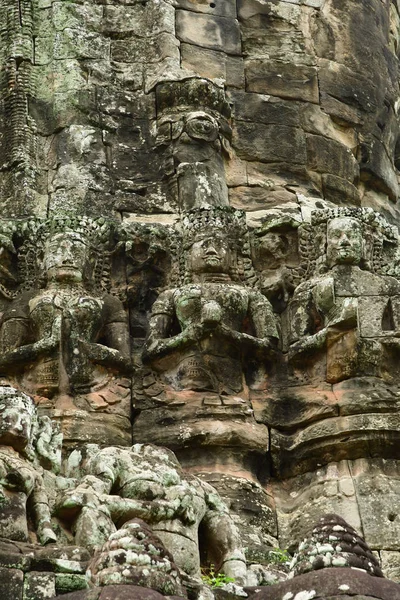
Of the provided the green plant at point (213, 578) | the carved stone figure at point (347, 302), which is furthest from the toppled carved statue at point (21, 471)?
the carved stone figure at point (347, 302)

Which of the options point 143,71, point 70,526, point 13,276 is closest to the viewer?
point 70,526

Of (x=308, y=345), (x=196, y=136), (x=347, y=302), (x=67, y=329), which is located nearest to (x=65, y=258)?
(x=67, y=329)

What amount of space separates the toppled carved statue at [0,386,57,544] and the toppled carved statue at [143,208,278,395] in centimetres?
321

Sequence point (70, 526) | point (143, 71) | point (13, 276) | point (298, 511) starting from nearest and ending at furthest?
point (70, 526) < point (298, 511) < point (13, 276) < point (143, 71)

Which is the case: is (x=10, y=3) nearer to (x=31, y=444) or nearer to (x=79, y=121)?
(x=79, y=121)

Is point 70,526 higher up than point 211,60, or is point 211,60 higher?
point 211,60

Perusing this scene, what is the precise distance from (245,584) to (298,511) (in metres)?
2.85

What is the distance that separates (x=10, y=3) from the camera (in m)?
23.5

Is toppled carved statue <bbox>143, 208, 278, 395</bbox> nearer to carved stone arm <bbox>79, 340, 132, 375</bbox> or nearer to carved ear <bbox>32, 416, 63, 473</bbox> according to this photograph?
carved stone arm <bbox>79, 340, 132, 375</bbox>

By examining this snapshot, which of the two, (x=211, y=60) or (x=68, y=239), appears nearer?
(x=68, y=239)

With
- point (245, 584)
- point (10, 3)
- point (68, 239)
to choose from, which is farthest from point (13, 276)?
point (245, 584)

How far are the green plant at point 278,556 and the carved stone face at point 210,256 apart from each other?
11.1 feet

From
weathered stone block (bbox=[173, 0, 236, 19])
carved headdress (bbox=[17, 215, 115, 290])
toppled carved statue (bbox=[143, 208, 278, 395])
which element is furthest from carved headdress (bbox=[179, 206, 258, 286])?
weathered stone block (bbox=[173, 0, 236, 19])

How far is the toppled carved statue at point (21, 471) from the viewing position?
16.2 meters
